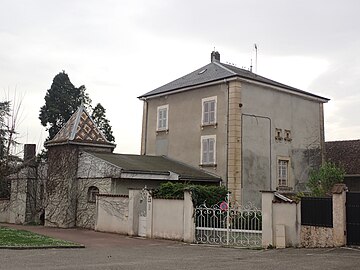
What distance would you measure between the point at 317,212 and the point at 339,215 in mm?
788

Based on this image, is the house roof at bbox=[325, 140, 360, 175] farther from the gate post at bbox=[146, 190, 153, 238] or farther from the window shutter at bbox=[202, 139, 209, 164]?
the gate post at bbox=[146, 190, 153, 238]

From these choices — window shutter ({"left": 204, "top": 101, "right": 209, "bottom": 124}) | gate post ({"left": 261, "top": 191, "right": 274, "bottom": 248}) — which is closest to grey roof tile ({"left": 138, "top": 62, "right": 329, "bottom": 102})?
window shutter ({"left": 204, "top": 101, "right": 209, "bottom": 124})

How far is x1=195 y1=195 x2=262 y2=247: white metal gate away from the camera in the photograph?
1681 cm

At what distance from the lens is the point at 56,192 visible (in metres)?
25.3

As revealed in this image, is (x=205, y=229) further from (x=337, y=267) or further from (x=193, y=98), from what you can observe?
(x=193, y=98)

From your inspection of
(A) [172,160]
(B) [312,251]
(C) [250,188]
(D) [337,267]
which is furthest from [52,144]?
(D) [337,267]

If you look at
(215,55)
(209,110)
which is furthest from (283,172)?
(215,55)

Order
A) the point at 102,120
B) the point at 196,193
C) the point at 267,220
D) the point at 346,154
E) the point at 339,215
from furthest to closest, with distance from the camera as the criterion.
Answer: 1. the point at 102,120
2. the point at 346,154
3. the point at 196,193
4. the point at 267,220
5. the point at 339,215

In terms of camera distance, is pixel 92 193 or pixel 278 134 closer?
pixel 92 193

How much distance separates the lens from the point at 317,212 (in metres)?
16.1

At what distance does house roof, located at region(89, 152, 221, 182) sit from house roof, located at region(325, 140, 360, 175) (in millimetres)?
9198

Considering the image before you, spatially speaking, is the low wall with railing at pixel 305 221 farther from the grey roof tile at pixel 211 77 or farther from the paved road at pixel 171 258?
the grey roof tile at pixel 211 77

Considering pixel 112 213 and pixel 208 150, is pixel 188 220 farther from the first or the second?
pixel 208 150

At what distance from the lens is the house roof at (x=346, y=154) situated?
1153 inches
